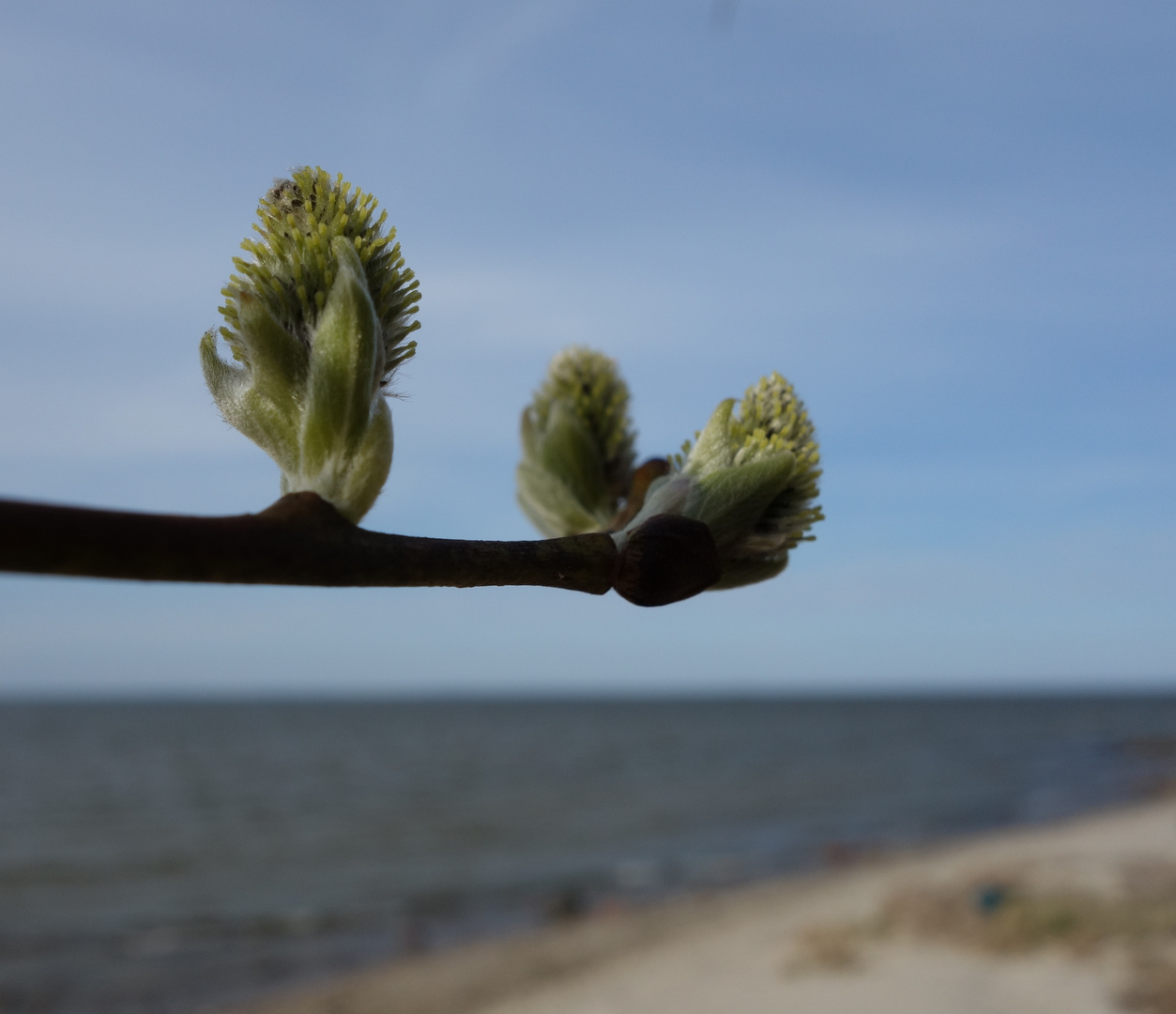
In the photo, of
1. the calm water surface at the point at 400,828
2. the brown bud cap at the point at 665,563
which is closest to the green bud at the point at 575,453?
the brown bud cap at the point at 665,563

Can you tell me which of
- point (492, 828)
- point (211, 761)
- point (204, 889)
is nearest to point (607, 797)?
point (492, 828)

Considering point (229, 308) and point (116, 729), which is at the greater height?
point (229, 308)

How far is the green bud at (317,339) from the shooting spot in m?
0.91

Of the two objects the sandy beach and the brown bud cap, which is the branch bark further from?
the sandy beach

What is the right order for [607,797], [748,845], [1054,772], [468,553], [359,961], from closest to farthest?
1. [468,553]
2. [359,961]
3. [748,845]
4. [607,797]
5. [1054,772]

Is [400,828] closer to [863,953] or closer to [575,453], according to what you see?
[863,953]

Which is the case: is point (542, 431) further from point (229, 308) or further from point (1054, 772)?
point (1054, 772)

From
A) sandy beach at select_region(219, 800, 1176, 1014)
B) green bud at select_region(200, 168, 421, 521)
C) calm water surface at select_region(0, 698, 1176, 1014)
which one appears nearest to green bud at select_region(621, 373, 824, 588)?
green bud at select_region(200, 168, 421, 521)

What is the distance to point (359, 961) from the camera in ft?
64.1

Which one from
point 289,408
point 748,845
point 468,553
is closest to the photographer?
point 468,553

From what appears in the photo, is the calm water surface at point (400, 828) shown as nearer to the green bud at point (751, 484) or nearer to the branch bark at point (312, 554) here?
the green bud at point (751, 484)

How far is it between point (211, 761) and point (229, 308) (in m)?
59.4

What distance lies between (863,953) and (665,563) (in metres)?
16.8

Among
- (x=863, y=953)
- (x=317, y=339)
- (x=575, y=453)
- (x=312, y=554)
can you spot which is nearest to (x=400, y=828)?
(x=863, y=953)
